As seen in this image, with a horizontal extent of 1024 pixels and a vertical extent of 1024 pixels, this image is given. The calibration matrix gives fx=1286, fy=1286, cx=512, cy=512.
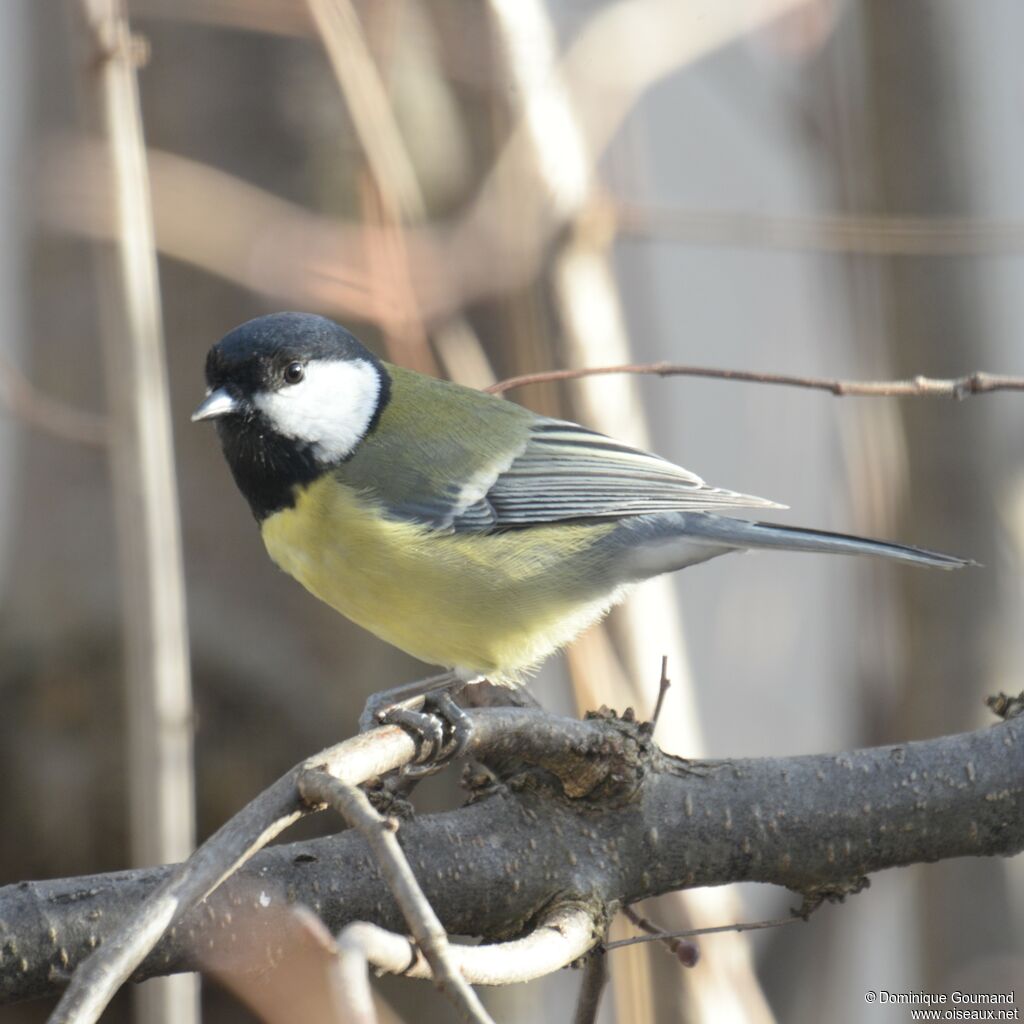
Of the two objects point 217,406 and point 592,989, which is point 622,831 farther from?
point 217,406

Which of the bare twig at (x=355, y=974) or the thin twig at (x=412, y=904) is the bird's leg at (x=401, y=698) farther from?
the bare twig at (x=355, y=974)

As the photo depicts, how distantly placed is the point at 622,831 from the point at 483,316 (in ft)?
5.31

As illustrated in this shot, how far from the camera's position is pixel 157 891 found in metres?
0.91

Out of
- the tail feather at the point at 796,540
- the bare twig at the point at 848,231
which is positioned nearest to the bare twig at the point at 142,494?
the tail feather at the point at 796,540

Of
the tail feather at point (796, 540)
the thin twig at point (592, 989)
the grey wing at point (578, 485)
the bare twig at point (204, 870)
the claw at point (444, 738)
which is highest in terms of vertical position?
the grey wing at point (578, 485)

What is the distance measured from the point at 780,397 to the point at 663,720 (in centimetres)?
177

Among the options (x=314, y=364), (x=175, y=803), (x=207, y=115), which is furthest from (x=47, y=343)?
(x=175, y=803)

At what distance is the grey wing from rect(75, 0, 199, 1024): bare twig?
47cm

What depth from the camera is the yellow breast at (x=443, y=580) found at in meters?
1.86

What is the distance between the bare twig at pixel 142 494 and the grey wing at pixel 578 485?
471 mm

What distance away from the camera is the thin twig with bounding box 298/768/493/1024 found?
0.77m

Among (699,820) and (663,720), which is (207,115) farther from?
(699,820)

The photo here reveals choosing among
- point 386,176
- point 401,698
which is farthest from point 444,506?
point 386,176

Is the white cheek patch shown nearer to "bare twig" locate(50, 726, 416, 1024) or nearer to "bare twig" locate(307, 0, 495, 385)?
"bare twig" locate(307, 0, 495, 385)
